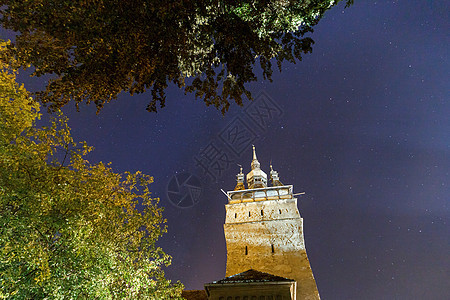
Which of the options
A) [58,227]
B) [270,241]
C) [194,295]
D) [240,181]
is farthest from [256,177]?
[58,227]

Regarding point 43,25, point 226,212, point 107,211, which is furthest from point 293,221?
point 43,25

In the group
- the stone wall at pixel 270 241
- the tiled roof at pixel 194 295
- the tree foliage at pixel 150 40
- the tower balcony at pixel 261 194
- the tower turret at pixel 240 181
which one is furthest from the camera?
the tower turret at pixel 240 181

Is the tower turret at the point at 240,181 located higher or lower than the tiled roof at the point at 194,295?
higher

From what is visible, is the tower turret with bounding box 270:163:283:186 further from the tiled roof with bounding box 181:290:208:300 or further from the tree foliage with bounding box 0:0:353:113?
the tree foliage with bounding box 0:0:353:113

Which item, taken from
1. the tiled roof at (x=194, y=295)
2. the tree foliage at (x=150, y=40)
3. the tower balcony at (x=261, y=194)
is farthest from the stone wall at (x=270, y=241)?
the tree foliage at (x=150, y=40)

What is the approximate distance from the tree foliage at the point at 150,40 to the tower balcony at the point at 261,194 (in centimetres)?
1979

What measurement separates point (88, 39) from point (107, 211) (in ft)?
22.1

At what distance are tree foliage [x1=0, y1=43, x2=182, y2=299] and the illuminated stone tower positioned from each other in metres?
12.4

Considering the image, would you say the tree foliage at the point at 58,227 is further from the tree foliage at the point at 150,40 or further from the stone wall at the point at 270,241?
the stone wall at the point at 270,241

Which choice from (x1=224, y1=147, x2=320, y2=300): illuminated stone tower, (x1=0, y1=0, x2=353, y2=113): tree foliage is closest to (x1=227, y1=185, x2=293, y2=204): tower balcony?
(x1=224, y1=147, x2=320, y2=300): illuminated stone tower

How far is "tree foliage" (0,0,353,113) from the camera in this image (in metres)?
5.21

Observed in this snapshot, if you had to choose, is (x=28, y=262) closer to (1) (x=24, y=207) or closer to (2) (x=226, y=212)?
(1) (x=24, y=207)

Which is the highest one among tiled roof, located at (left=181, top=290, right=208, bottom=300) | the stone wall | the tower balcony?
the tower balcony

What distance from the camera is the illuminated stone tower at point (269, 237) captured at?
2020 cm
